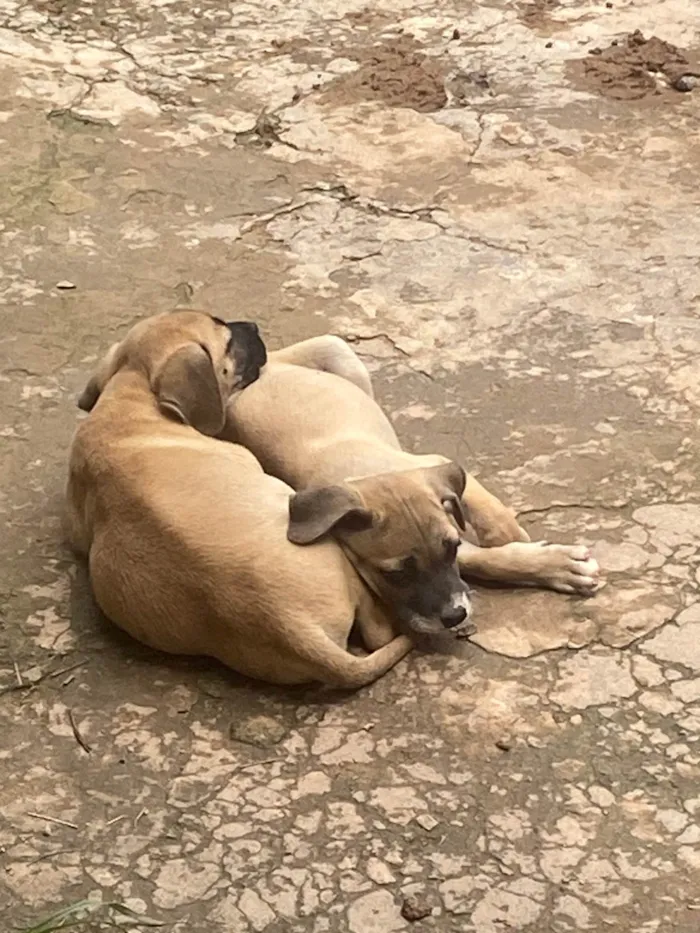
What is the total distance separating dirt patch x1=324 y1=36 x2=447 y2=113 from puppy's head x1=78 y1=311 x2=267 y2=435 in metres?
2.79

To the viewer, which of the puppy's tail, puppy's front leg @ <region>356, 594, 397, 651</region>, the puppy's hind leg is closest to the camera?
the puppy's tail

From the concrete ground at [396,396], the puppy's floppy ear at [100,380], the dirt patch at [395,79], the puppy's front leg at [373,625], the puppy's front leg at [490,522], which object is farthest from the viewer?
the dirt patch at [395,79]

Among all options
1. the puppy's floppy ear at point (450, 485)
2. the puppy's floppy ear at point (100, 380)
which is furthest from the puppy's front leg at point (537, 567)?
the puppy's floppy ear at point (100, 380)

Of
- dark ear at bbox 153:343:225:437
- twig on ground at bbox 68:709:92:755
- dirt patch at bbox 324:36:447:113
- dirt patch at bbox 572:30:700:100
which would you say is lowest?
twig on ground at bbox 68:709:92:755

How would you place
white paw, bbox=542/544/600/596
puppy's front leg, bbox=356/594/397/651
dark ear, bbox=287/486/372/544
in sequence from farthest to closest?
white paw, bbox=542/544/600/596
puppy's front leg, bbox=356/594/397/651
dark ear, bbox=287/486/372/544

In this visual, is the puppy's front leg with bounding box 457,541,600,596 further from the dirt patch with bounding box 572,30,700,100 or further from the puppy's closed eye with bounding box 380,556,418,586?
the dirt patch with bounding box 572,30,700,100

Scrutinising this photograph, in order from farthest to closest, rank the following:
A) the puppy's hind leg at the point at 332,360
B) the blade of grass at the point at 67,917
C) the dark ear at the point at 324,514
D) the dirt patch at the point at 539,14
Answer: the dirt patch at the point at 539,14 < the puppy's hind leg at the point at 332,360 < the dark ear at the point at 324,514 < the blade of grass at the point at 67,917

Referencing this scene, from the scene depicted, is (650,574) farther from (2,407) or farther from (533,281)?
(2,407)

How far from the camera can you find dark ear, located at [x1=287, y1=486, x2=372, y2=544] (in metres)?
3.81

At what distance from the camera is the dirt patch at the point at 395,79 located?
707cm

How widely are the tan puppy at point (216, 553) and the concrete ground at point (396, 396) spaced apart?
148mm

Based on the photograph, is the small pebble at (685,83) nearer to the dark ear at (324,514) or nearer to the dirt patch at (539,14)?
the dirt patch at (539,14)

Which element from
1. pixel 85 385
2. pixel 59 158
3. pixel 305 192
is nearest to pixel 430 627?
pixel 85 385

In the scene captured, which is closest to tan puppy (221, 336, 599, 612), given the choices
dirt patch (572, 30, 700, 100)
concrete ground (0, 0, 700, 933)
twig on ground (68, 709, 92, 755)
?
concrete ground (0, 0, 700, 933)
